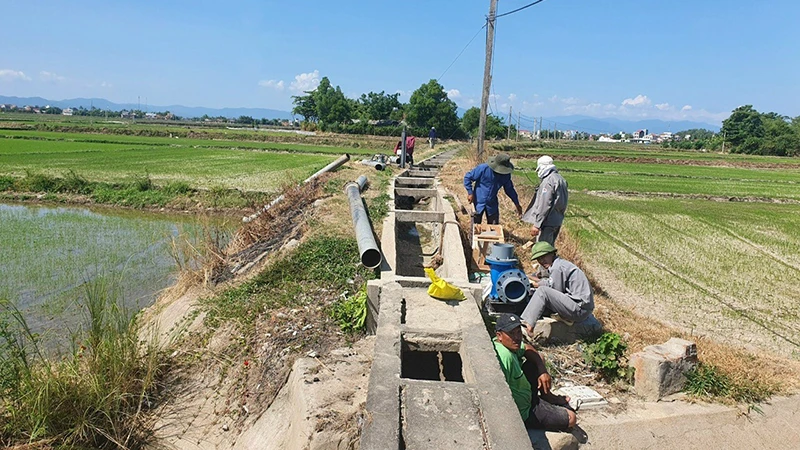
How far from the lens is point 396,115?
72.8 m

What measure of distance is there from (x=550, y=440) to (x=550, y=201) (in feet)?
11.2

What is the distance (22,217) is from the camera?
14359 mm

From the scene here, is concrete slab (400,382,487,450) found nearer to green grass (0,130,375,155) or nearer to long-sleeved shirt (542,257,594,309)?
long-sleeved shirt (542,257,594,309)

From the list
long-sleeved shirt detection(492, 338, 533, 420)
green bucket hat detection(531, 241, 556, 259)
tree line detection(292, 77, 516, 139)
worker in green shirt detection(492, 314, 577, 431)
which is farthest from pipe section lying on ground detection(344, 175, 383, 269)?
tree line detection(292, 77, 516, 139)

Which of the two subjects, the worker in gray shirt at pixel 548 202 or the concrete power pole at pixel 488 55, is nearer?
the worker in gray shirt at pixel 548 202

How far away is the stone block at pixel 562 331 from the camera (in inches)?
211

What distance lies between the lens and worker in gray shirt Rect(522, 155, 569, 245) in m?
6.56

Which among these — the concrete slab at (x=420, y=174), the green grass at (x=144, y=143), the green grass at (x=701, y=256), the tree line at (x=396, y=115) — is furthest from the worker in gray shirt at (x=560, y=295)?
the tree line at (x=396, y=115)

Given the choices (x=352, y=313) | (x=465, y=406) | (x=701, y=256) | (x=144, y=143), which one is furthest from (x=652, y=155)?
(x=465, y=406)

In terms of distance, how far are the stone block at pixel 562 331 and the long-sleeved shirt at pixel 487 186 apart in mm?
2823

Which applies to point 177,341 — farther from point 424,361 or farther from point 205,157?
point 205,157

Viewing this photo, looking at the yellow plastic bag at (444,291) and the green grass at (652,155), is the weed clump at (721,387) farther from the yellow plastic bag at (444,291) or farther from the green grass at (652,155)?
the green grass at (652,155)

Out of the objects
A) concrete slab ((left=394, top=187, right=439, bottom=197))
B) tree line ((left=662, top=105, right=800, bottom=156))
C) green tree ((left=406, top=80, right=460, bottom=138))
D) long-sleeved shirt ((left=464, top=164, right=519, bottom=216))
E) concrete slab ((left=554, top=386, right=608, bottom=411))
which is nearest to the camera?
concrete slab ((left=554, top=386, right=608, bottom=411))

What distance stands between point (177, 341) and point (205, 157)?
26140mm
